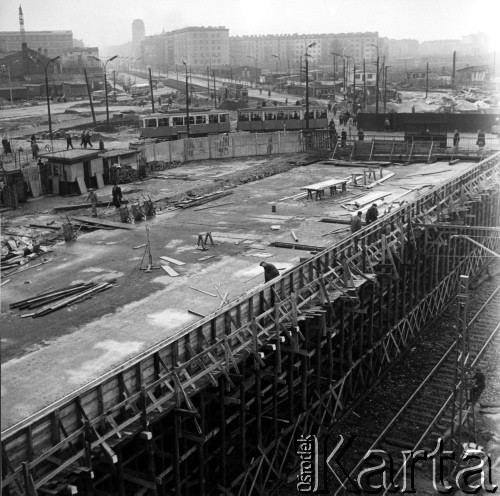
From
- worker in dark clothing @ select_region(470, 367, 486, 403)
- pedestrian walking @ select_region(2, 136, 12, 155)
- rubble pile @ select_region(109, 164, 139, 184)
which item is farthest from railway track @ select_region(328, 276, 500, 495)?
pedestrian walking @ select_region(2, 136, 12, 155)

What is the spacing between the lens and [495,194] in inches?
1331

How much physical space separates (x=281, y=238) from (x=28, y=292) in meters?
8.88

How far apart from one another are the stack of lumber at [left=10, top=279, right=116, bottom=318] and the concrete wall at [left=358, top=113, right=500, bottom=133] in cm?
4201

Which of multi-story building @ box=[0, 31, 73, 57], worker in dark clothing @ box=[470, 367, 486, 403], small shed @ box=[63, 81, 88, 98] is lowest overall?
worker in dark clothing @ box=[470, 367, 486, 403]

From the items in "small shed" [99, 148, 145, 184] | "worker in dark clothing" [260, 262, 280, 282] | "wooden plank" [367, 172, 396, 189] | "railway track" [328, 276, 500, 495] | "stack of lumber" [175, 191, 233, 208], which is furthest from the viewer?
"small shed" [99, 148, 145, 184]

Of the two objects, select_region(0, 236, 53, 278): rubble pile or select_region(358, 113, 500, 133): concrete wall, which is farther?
select_region(358, 113, 500, 133): concrete wall

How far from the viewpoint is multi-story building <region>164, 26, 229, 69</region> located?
162 metres

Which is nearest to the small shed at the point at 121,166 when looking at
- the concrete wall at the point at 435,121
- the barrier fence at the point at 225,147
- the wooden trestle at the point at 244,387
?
the barrier fence at the point at 225,147

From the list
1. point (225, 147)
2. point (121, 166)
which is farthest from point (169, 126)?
point (121, 166)

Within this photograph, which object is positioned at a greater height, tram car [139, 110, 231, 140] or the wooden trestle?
tram car [139, 110, 231, 140]

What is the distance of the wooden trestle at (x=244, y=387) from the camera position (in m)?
Answer: 10.9

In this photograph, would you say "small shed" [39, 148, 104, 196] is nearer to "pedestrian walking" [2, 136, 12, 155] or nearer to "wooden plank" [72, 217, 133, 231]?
"wooden plank" [72, 217, 133, 231]

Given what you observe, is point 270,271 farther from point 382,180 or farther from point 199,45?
point 199,45

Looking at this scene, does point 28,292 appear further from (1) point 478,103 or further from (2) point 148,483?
(1) point 478,103
